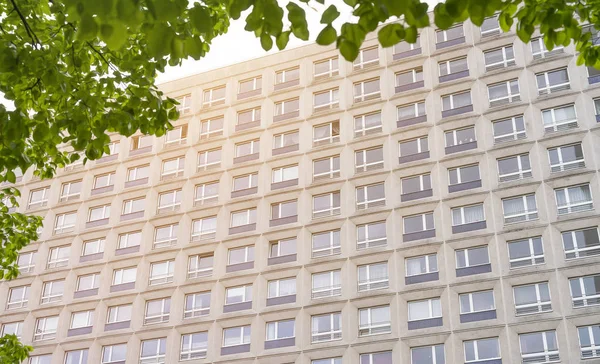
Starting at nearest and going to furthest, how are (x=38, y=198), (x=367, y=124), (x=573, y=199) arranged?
(x=573, y=199) → (x=367, y=124) → (x=38, y=198)

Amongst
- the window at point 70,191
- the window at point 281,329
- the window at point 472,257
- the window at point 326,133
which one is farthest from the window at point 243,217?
the window at point 472,257

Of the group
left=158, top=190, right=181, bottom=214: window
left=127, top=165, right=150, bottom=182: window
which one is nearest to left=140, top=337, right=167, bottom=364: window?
left=158, top=190, right=181, bottom=214: window

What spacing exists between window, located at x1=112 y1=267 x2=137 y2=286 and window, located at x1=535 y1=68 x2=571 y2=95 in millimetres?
24674

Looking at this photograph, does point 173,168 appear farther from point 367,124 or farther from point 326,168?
point 367,124

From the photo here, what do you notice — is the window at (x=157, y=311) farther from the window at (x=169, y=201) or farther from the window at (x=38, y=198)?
the window at (x=38, y=198)

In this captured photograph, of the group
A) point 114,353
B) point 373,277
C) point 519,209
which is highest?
point 519,209

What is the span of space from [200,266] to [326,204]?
314 inches

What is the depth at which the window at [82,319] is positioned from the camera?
150ft

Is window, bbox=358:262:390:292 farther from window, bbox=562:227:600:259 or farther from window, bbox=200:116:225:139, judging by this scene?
window, bbox=200:116:225:139

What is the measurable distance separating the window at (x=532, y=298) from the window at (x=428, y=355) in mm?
3973

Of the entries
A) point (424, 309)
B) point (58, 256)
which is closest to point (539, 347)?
point (424, 309)

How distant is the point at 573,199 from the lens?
124ft

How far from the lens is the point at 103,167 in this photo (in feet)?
166

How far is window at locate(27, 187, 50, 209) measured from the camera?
2031 inches
